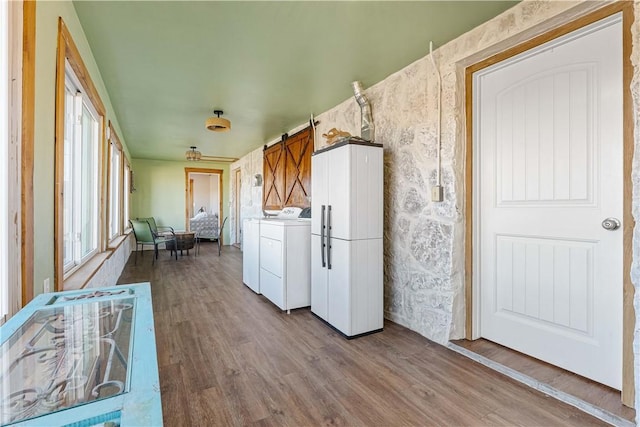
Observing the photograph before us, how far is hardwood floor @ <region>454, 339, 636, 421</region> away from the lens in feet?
5.29

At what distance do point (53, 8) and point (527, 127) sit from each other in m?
2.89

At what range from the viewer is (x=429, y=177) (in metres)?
2.54

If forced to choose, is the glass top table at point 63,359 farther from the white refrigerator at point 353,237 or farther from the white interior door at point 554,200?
the white interior door at point 554,200

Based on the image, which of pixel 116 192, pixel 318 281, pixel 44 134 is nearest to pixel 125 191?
pixel 116 192

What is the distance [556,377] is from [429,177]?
156 centimetres

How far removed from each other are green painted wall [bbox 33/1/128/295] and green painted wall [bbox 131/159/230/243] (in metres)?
7.10

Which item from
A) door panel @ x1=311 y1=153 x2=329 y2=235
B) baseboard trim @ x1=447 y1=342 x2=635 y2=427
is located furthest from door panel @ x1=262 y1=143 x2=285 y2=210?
baseboard trim @ x1=447 y1=342 x2=635 y2=427

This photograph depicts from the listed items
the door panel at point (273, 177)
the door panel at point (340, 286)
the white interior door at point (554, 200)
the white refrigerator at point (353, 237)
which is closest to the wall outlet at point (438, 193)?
the white interior door at point (554, 200)

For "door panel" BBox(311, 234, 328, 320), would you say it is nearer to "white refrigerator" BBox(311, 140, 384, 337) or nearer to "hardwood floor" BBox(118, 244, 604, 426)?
"white refrigerator" BBox(311, 140, 384, 337)

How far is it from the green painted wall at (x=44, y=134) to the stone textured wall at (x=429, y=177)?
8.09 ft

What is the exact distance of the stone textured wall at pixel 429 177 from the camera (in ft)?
7.18

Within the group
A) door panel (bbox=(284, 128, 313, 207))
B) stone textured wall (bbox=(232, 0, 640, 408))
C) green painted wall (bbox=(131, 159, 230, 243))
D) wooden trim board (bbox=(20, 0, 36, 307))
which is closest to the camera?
wooden trim board (bbox=(20, 0, 36, 307))

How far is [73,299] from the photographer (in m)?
1.29

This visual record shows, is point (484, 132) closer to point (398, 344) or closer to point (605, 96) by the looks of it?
point (605, 96)
